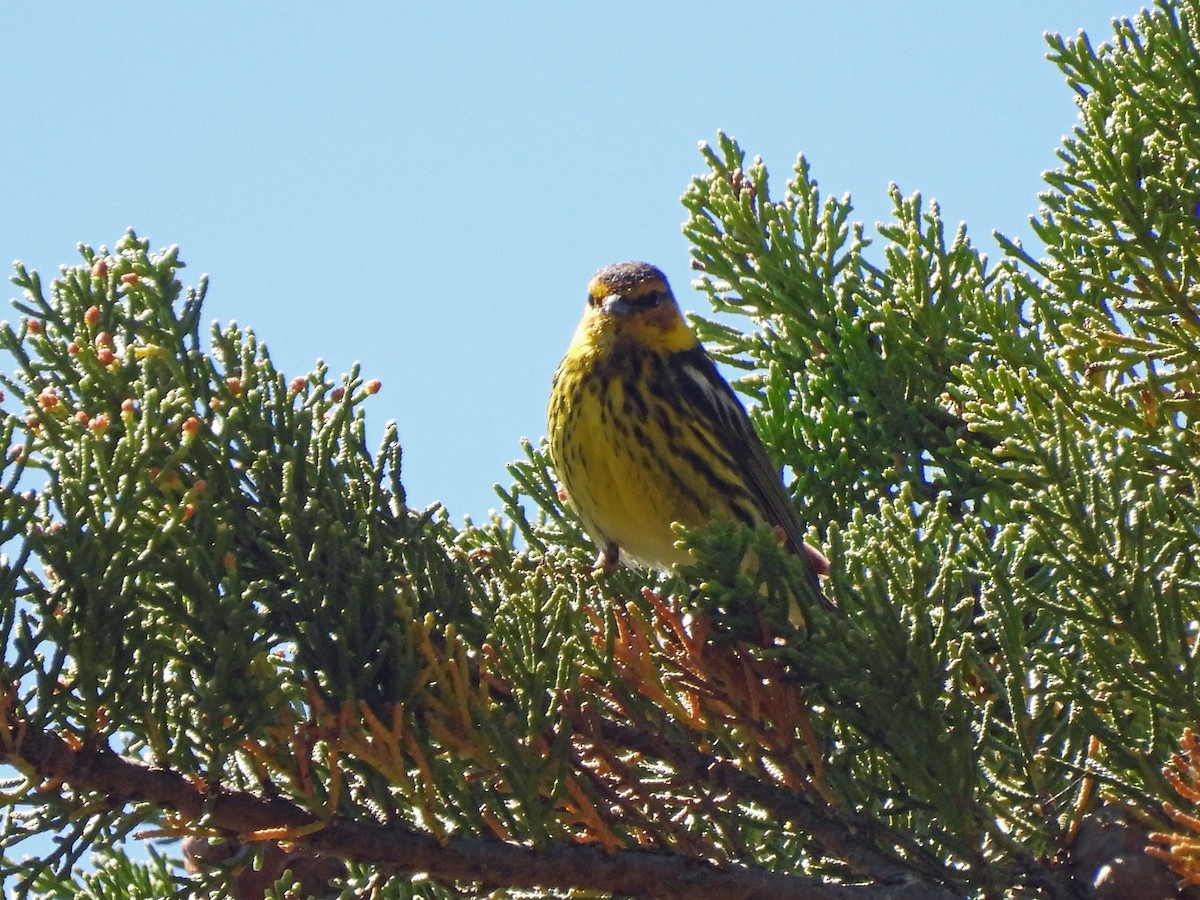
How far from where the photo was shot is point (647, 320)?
14.1 feet

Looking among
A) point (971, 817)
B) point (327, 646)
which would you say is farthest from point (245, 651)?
point (971, 817)

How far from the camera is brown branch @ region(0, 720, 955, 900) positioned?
2.11 metres

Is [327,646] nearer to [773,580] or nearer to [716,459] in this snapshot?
[773,580]

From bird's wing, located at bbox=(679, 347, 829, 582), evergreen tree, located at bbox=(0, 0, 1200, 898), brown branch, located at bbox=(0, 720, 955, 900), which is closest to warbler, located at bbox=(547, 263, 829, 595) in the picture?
bird's wing, located at bbox=(679, 347, 829, 582)

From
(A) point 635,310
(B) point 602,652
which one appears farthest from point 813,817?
(A) point 635,310

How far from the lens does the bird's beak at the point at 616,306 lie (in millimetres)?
4286

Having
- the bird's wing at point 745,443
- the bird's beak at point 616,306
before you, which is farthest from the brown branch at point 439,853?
the bird's beak at point 616,306

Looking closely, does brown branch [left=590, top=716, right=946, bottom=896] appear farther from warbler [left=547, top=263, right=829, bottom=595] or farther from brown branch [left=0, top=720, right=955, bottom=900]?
warbler [left=547, top=263, right=829, bottom=595]

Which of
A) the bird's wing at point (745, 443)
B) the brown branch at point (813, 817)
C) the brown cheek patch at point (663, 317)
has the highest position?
the brown cheek patch at point (663, 317)

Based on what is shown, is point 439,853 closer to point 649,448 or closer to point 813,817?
point 813,817

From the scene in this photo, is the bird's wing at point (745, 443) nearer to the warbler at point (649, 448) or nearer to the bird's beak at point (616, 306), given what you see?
the warbler at point (649, 448)

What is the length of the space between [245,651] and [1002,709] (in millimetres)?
1196

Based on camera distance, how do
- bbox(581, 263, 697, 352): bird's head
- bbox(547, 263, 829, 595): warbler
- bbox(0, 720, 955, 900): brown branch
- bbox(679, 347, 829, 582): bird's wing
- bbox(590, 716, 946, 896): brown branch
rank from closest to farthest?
bbox(0, 720, 955, 900): brown branch
bbox(590, 716, 946, 896): brown branch
bbox(679, 347, 829, 582): bird's wing
bbox(547, 263, 829, 595): warbler
bbox(581, 263, 697, 352): bird's head

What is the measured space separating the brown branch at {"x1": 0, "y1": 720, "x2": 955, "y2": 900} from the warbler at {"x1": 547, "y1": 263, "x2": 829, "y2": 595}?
1182 mm
